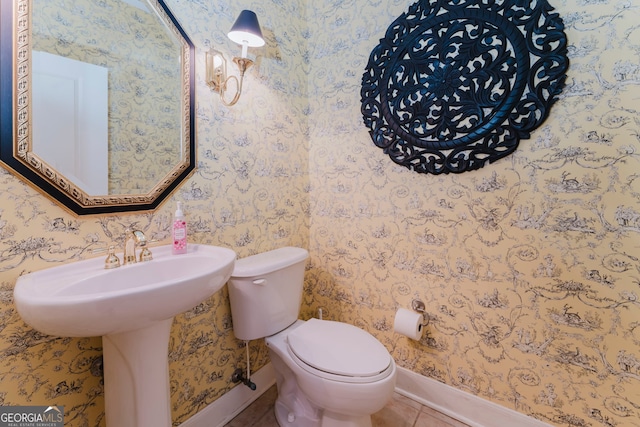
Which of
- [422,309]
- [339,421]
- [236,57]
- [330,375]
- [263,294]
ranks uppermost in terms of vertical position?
[236,57]

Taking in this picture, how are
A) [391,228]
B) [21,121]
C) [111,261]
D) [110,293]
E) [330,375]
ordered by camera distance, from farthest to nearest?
[391,228] < [330,375] < [111,261] < [21,121] < [110,293]

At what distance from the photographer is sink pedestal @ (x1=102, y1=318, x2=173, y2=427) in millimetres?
880

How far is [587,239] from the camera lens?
3.51 feet

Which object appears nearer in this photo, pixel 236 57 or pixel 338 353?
pixel 338 353

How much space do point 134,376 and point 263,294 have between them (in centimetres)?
54

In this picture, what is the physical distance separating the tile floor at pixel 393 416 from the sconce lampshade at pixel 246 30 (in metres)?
1.79

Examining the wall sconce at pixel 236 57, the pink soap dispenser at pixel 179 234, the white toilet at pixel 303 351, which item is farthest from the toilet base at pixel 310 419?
the wall sconce at pixel 236 57

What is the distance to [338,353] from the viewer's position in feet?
3.77

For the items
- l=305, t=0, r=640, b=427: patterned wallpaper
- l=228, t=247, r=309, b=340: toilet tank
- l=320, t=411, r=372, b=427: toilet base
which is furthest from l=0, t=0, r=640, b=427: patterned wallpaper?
l=320, t=411, r=372, b=427: toilet base

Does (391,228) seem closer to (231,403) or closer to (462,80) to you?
(462,80)

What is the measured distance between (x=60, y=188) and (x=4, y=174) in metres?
0.12

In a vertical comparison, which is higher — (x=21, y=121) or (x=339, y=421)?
(x=21, y=121)

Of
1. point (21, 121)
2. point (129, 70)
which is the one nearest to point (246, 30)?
point (129, 70)

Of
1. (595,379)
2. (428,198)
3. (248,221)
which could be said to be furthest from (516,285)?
(248,221)
